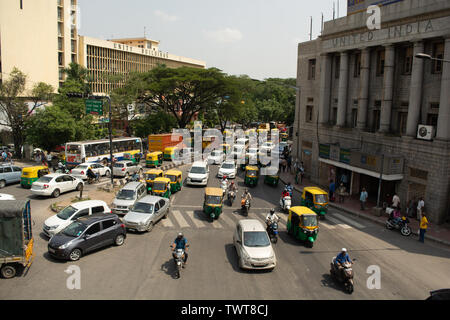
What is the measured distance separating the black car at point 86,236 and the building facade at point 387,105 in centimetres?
1745

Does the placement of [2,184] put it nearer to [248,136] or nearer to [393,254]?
[393,254]

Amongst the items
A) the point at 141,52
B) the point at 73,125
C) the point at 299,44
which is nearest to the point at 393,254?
the point at 299,44

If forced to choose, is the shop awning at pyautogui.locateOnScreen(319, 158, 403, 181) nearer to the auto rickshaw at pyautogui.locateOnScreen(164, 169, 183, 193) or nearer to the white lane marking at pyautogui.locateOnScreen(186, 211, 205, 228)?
the white lane marking at pyautogui.locateOnScreen(186, 211, 205, 228)

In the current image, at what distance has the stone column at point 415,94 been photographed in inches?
969

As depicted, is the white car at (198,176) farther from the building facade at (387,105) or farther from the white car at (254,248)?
the white car at (254,248)

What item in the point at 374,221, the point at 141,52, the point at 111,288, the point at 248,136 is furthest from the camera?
the point at 141,52

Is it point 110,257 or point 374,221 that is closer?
point 110,257

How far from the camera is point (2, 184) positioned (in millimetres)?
28250

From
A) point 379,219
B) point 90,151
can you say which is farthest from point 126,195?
point 379,219

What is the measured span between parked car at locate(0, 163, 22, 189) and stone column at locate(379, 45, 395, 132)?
28.2 meters

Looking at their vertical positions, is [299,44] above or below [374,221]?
above

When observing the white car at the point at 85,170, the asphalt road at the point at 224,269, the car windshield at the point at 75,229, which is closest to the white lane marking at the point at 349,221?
the asphalt road at the point at 224,269

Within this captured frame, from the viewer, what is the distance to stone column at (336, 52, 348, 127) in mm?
31672

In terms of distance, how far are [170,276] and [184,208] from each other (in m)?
10.6
